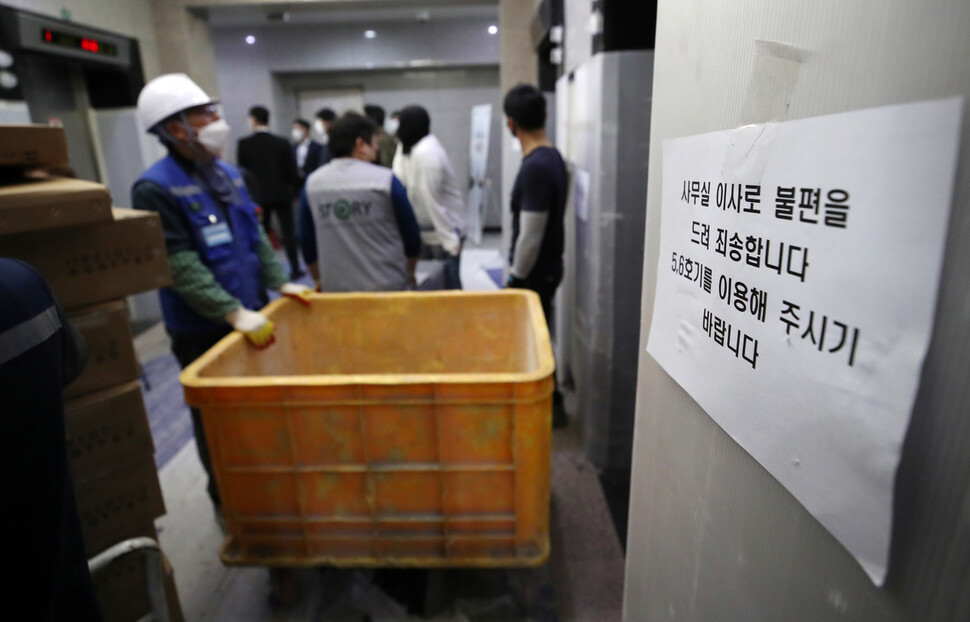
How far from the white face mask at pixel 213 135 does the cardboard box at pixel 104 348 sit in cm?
72

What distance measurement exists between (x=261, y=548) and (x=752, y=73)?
1548 millimetres

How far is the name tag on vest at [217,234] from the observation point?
6.07 ft

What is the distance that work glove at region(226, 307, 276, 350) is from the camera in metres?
1.70

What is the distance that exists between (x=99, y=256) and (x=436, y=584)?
1382 mm

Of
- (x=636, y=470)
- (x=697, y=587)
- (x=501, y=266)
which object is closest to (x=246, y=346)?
(x=636, y=470)

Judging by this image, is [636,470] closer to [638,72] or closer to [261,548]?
[261,548]

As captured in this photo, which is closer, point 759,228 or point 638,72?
point 759,228

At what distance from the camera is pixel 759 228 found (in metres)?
0.55

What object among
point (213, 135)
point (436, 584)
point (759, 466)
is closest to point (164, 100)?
point (213, 135)

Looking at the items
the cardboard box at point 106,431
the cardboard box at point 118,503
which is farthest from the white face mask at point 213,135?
the cardboard box at point 118,503

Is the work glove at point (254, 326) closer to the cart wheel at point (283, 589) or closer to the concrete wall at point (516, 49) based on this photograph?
the cart wheel at point (283, 589)

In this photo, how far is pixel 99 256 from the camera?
4.46 ft

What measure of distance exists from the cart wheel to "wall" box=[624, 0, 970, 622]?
1.18 m

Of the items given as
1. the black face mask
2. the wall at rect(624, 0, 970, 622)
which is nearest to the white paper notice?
the wall at rect(624, 0, 970, 622)
